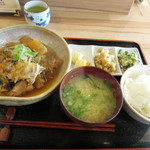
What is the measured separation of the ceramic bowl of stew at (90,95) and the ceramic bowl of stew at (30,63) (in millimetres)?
114

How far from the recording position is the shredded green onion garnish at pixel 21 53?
4.27 ft

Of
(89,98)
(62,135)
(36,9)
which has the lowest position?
(62,135)

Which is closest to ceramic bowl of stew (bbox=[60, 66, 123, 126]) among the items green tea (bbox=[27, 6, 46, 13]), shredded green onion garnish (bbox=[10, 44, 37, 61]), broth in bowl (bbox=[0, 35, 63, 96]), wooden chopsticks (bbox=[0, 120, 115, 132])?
wooden chopsticks (bbox=[0, 120, 115, 132])

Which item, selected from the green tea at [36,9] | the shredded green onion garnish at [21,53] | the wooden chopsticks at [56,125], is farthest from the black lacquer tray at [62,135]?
the green tea at [36,9]

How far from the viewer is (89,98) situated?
4.07ft

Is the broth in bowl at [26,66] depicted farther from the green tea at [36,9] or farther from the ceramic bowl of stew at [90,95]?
the green tea at [36,9]

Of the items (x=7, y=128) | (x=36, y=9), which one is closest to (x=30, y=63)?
(x=7, y=128)

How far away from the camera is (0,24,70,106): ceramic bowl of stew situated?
3.98 ft

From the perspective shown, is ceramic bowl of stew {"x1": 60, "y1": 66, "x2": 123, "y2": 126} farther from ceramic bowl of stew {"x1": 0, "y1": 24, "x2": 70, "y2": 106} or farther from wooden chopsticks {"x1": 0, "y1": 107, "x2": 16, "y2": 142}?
wooden chopsticks {"x1": 0, "y1": 107, "x2": 16, "y2": 142}

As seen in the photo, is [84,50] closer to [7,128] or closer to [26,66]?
[26,66]

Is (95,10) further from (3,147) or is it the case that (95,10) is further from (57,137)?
(3,147)

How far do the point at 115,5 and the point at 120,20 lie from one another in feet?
0.73

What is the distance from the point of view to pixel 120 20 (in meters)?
2.29

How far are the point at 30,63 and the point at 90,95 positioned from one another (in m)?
0.55
